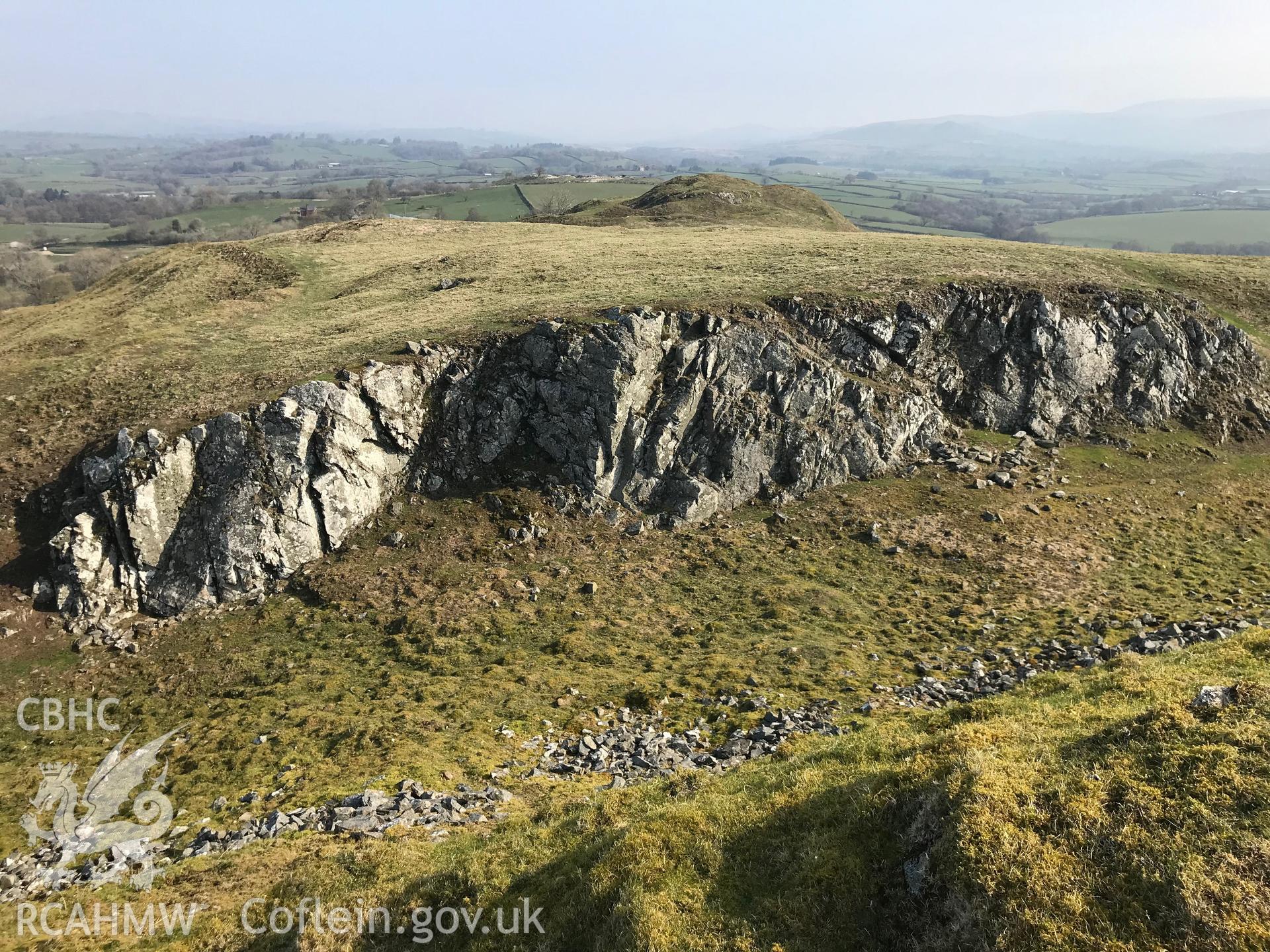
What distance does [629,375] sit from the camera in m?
38.2

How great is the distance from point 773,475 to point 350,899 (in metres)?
31.1

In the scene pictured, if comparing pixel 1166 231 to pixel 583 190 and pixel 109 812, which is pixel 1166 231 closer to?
pixel 583 190

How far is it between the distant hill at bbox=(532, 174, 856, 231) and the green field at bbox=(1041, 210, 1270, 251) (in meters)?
104

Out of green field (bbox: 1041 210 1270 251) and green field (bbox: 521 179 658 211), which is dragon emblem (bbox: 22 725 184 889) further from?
green field (bbox: 1041 210 1270 251)

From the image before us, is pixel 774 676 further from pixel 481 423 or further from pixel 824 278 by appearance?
pixel 824 278

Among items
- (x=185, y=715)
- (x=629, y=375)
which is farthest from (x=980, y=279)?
(x=185, y=715)

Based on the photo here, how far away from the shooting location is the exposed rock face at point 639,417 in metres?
30.8

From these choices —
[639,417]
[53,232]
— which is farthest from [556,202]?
[53,232]

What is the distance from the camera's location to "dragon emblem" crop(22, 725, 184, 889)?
59.0 ft

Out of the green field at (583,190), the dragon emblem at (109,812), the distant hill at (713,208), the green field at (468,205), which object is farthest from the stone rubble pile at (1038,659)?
the green field at (583,190)

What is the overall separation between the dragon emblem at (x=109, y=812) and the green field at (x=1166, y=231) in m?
199

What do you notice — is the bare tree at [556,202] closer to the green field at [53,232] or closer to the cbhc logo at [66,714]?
the green field at [53,232]

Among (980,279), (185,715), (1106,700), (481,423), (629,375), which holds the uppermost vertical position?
(980,279)

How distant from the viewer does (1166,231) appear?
570 ft
